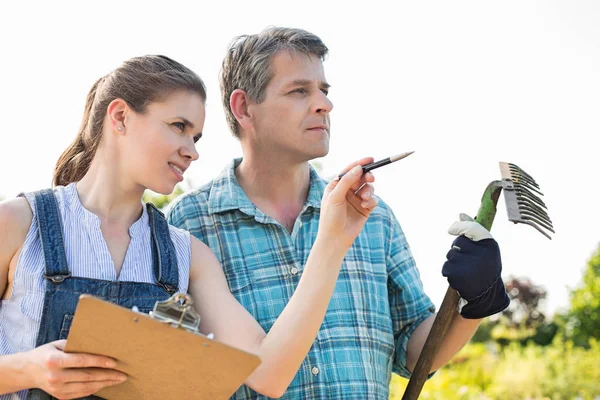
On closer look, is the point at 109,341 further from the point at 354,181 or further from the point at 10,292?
the point at 354,181

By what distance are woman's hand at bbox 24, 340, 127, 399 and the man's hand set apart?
1.24m

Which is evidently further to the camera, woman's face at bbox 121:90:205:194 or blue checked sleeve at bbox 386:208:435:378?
blue checked sleeve at bbox 386:208:435:378

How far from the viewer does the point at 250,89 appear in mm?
3211

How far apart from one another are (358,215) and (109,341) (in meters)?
0.96

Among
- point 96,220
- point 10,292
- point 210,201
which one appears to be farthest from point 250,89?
point 10,292

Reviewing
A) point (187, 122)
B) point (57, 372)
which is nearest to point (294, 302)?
point (187, 122)

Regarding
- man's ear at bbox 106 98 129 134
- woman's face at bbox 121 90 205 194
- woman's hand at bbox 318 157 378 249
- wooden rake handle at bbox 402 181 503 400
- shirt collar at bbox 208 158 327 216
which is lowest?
wooden rake handle at bbox 402 181 503 400

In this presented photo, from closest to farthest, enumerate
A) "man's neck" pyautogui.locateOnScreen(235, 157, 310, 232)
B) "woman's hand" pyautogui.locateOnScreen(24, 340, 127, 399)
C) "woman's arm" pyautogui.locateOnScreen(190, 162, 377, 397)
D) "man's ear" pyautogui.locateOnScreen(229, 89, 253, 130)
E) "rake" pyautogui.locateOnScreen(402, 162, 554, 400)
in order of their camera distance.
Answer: "woman's hand" pyautogui.locateOnScreen(24, 340, 127, 399) < "woman's arm" pyautogui.locateOnScreen(190, 162, 377, 397) < "rake" pyautogui.locateOnScreen(402, 162, 554, 400) < "man's neck" pyautogui.locateOnScreen(235, 157, 310, 232) < "man's ear" pyautogui.locateOnScreen(229, 89, 253, 130)

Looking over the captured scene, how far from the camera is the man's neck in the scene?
10.2ft

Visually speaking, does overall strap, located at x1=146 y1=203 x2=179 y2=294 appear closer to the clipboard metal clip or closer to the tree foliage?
the clipboard metal clip

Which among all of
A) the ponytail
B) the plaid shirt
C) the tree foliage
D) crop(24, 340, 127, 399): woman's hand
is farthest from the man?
the tree foliage

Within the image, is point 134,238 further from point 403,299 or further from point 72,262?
point 403,299

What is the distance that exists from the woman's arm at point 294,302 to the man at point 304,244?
1.40 ft

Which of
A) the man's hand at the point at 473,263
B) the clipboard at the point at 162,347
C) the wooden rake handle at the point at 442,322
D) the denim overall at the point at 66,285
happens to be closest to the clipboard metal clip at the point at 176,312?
the clipboard at the point at 162,347
